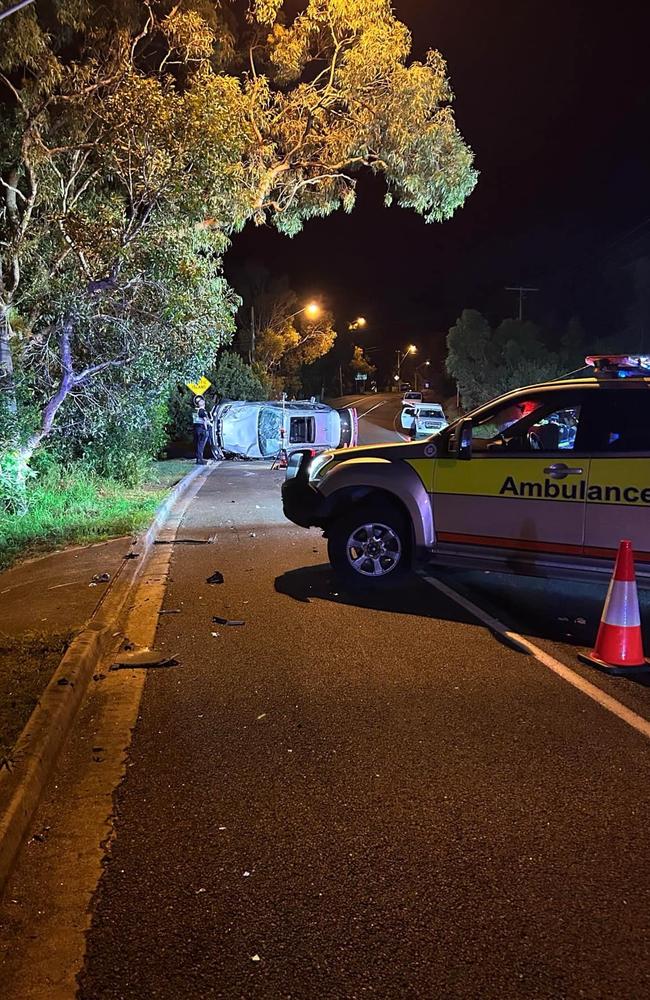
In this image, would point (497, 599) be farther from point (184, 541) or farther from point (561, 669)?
point (184, 541)

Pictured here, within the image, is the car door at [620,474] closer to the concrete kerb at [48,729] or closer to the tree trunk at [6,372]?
the concrete kerb at [48,729]

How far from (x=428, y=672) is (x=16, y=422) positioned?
8611 millimetres

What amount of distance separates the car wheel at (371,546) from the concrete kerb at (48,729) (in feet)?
7.22

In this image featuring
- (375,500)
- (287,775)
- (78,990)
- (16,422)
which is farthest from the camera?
(16,422)

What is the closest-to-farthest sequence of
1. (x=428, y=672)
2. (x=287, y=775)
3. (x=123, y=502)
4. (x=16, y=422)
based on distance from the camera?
(x=287, y=775) → (x=428, y=672) → (x=16, y=422) → (x=123, y=502)

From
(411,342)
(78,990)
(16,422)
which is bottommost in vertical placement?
(78,990)

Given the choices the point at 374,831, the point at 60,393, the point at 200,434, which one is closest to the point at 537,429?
the point at 374,831

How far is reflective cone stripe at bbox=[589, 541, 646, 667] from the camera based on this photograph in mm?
5320

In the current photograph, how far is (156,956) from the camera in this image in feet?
8.36

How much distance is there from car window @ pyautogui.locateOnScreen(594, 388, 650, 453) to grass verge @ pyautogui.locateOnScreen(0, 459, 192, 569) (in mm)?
6586

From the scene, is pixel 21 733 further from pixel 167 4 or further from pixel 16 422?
pixel 167 4

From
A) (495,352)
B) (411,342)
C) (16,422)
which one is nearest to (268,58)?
(16,422)

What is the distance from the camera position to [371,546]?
7547mm

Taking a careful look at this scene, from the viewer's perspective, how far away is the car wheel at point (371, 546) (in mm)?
7445
